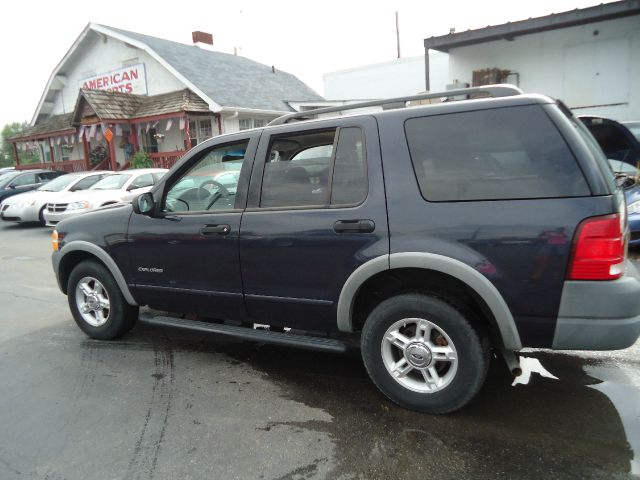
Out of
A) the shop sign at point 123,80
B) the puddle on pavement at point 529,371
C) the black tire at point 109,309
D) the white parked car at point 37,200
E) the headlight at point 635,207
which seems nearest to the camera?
the puddle on pavement at point 529,371

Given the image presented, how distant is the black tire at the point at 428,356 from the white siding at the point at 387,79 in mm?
18520

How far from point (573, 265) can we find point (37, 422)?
3387 mm

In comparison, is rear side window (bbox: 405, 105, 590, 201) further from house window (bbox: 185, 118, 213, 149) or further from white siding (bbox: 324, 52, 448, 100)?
house window (bbox: 185, 118, 213, 149)

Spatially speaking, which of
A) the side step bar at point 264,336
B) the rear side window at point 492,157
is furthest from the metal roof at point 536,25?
the side step bar at point 264,336

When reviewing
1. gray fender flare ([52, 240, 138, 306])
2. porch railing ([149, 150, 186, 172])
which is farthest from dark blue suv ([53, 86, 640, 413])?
porch railing ([149, 150, 186, 172])

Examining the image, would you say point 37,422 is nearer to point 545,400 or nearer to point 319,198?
point 319,198

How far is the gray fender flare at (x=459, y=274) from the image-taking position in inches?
102

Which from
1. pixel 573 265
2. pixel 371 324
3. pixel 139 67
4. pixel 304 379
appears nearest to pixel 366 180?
pixel 371 324

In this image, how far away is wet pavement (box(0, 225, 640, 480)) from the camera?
246 centimetres

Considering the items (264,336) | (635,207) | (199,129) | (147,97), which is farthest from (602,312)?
(147,97)

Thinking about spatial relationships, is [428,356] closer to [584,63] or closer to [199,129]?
[584,63]

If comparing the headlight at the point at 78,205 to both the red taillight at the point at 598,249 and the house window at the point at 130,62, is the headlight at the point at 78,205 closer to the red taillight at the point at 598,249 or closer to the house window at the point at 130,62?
the red taillight at the point at 598,249

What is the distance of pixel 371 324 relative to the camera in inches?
116

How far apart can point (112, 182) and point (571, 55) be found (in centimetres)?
1340
